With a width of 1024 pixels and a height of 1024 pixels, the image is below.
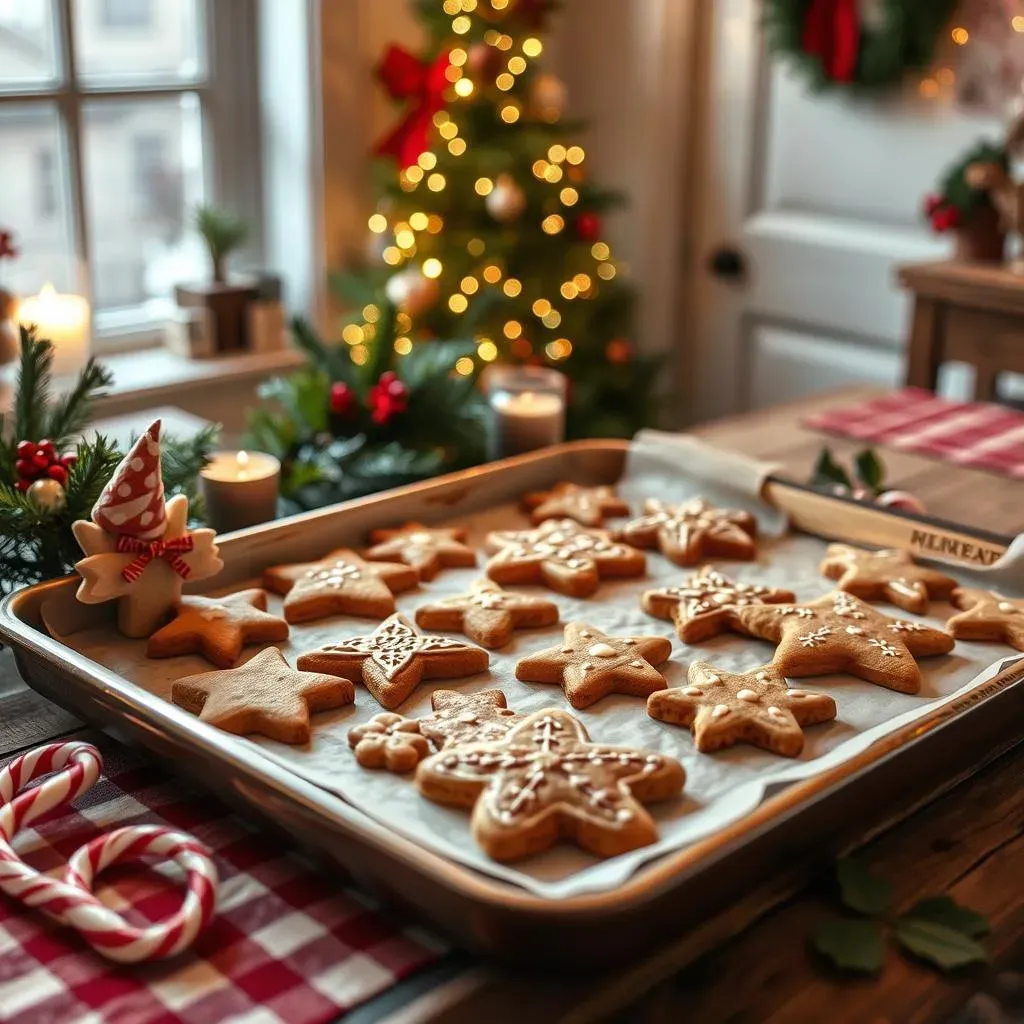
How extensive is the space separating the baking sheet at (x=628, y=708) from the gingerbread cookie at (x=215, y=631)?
A: 1cm

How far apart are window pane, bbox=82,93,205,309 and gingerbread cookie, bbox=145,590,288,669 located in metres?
2.00

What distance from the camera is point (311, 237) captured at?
10.4ft

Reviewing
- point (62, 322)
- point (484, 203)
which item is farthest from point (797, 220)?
point (62, 322)

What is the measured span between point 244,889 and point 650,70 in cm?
290

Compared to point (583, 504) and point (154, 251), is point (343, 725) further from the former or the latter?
point (154, 251)

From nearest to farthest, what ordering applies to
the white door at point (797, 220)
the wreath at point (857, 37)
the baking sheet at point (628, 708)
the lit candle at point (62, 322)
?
the baking sheet at point (628, 708)
the lit candle at point (62, 322)
the wreath at point (857, 37)
the white door at point (797, 220)

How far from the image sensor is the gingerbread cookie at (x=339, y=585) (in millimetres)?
1299

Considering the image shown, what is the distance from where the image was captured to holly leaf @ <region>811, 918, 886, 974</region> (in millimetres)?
872

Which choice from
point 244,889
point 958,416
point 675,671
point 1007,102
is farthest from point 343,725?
point 1007,102

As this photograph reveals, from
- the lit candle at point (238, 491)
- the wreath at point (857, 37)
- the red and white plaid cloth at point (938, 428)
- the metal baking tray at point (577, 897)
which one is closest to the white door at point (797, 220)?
the wreath at point (857, 37)

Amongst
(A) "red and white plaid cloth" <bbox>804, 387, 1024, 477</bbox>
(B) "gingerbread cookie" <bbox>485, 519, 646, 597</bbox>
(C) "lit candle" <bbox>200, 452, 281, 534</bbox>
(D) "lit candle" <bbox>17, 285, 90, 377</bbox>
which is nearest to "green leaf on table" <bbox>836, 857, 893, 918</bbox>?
(B) "gingerbread cookie" <bbox>485, 519, 646, 597</bbox>

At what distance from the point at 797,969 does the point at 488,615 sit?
1.61ft

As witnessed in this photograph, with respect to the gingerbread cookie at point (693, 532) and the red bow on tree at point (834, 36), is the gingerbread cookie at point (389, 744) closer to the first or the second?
the gingerbread cookie at point (693, 532)

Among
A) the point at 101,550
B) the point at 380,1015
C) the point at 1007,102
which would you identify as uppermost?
the point at 1007,102
